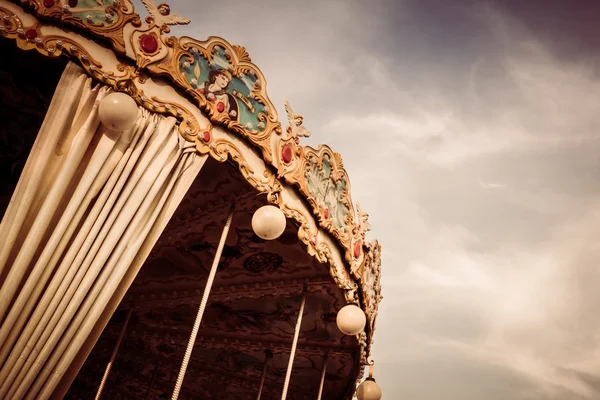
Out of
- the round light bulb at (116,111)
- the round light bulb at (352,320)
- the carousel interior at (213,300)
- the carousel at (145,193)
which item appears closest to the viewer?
the carousel at (145,193)

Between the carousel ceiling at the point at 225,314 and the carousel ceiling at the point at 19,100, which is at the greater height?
the carousel ceiling at the point at 19,100

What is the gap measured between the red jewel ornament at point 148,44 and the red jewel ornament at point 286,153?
129 centimetres

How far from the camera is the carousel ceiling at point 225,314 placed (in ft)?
15.1

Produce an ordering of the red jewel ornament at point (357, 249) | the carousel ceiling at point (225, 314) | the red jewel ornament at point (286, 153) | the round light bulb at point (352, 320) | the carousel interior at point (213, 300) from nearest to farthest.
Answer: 1. the red jewel ornament at point (286, 153)
2. the carousel interior at point (213, 300)
3. the round light bulb at point (352, 320)
4. the carousel ceiling at point (225, 314)
5. the red jewel ornament at point (357, 249)

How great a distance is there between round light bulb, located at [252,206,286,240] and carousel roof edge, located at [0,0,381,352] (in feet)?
1.64

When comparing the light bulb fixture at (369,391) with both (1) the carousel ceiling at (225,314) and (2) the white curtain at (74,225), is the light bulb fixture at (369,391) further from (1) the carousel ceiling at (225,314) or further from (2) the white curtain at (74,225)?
(2) the white curtain at (74,225)

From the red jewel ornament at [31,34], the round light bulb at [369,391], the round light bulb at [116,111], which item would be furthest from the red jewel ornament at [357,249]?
the red jewel ornament at [31,34]

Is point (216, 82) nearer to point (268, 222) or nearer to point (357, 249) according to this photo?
point (268, 222)

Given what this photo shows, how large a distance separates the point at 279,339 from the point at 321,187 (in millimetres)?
2796

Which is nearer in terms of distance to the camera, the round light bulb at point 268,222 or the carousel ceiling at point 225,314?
the round light bulb at point 268,222

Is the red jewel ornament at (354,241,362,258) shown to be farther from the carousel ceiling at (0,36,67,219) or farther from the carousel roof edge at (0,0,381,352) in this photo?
the carousel ceiling at (0,36,67,219)

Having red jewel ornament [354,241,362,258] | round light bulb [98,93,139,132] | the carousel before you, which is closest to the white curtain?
the carousel

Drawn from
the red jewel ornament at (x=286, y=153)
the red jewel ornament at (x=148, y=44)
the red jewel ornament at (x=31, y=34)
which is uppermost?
the red jewel ornament at (x=148, y=44)

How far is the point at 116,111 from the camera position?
9.51 feet
